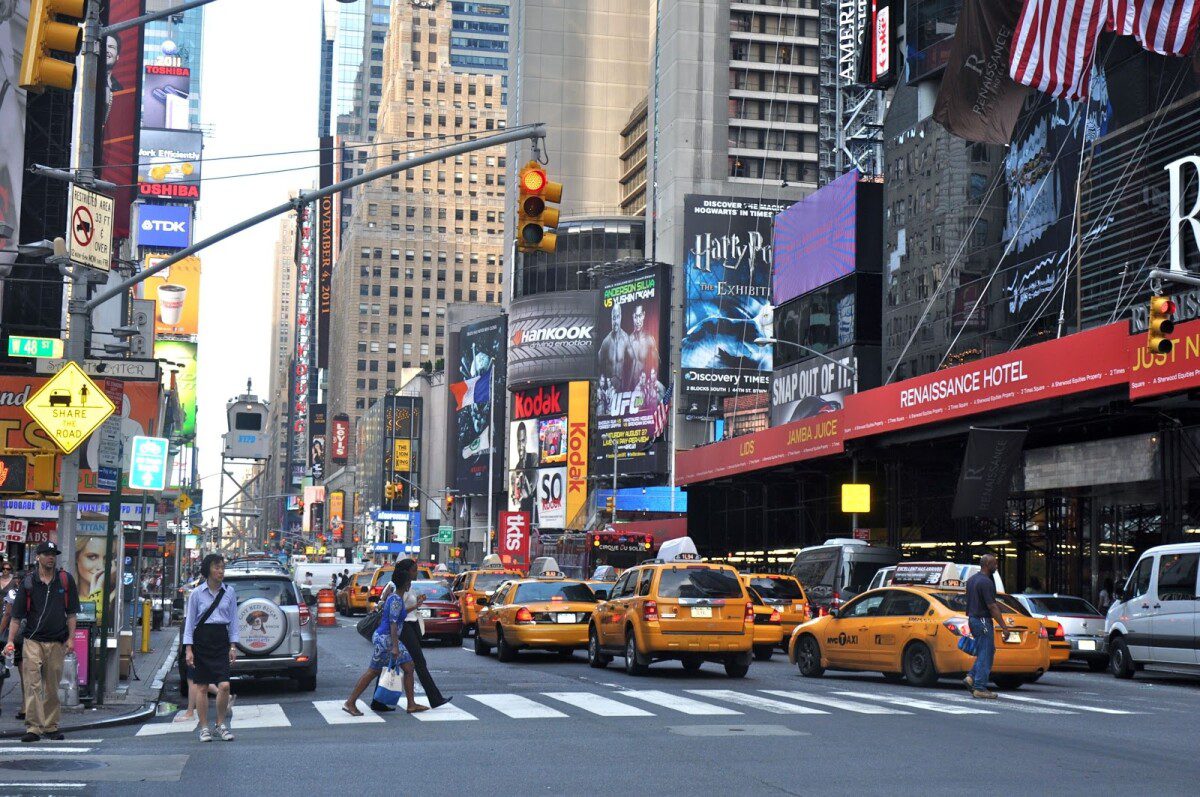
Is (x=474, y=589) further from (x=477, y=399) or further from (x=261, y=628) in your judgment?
(x=477, y=399)

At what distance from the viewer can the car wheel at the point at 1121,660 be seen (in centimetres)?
2567

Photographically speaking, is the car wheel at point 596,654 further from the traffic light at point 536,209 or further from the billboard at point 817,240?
the billboard at point 817,240

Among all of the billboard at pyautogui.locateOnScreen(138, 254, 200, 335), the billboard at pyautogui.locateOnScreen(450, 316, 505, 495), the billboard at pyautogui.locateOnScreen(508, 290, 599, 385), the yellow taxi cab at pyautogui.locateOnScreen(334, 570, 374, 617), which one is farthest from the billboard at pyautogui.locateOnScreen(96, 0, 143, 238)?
the billboard at pyautogui.locateOnScreen(450, 316, 505, 495)

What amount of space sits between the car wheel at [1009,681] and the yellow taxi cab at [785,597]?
8034 mm

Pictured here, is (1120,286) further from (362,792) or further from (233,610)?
(362,792)

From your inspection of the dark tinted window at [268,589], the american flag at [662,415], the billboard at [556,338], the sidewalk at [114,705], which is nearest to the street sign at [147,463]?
the sidewalk at [114,705]

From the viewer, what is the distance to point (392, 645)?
16.9 m

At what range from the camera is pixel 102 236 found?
1772cm

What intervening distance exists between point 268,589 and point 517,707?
5111mm

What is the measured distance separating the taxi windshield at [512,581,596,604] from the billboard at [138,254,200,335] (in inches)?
3158

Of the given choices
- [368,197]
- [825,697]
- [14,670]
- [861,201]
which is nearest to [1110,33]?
[861,201]

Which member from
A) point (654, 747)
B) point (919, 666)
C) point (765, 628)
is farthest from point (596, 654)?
point (654, 747)

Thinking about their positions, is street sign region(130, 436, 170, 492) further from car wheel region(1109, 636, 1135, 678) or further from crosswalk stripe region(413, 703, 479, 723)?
car wheel region(1109, 636, 1135, 678)

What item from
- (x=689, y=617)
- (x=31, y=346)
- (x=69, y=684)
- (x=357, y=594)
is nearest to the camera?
(x=69, y=684)
